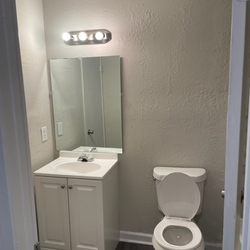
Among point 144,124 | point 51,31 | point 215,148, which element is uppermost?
point 51,31

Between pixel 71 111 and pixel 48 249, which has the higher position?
pixel 71 111

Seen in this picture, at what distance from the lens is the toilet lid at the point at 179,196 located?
194cm

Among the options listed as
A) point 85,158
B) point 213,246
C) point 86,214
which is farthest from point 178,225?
point 85,158

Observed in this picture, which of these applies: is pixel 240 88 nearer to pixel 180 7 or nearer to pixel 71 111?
pixel 180 7

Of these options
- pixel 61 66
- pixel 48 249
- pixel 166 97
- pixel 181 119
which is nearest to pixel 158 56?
pixel 166 97

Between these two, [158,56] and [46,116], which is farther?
[46,116]

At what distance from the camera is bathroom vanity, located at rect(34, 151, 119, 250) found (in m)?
1.92

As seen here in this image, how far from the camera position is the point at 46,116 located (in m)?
2.32

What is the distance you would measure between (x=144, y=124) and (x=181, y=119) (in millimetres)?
338

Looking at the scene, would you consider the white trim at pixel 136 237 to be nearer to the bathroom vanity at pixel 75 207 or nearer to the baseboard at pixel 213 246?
the bathroom vanity at pixel 75 207

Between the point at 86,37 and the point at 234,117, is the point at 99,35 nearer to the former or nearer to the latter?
the point at 86,37

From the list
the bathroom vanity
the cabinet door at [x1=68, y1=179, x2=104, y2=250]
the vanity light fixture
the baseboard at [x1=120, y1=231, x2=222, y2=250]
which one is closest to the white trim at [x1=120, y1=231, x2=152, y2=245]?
the baseboard at [x1=120, y1=231, x2=222, y2=250]

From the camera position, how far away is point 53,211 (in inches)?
80.2

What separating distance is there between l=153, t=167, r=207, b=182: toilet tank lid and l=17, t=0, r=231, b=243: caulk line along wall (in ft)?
0.26
